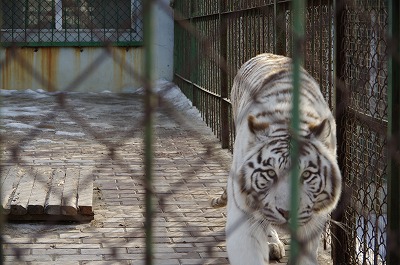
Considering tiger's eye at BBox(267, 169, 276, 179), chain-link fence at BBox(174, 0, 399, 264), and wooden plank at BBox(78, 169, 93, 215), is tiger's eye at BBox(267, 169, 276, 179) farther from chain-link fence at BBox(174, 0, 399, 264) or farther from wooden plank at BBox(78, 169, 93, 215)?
wooden plank at BBox(78, 169, 93, 215)

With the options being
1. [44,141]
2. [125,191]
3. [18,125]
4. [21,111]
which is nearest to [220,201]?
[125,191]

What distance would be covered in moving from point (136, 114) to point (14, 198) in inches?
238

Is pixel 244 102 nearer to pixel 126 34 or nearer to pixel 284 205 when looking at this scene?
pixel 284 205

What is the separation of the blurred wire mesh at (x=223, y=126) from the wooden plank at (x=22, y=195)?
21 centimetres

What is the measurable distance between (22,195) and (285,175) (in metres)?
2.82

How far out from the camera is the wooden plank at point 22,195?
545cm

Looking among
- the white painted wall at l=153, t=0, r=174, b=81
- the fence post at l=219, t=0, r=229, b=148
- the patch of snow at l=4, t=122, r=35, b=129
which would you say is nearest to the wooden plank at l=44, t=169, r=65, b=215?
the fence post at l=219, t=0, r=229, b=148

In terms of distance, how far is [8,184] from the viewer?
616 cm

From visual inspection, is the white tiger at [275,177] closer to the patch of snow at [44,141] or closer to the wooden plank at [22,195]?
the wooden plank at [22,195]

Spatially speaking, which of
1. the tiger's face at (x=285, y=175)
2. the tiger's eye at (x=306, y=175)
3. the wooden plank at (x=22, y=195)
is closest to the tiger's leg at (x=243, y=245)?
the tiger's face at (x=285, y=175)

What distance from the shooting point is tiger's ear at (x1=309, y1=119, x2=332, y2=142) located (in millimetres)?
3607

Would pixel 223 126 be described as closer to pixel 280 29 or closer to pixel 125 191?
pixel 125 191

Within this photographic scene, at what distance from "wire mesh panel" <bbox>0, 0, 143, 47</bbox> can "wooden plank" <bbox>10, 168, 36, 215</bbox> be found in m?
8.15

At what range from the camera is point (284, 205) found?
11.1ft
